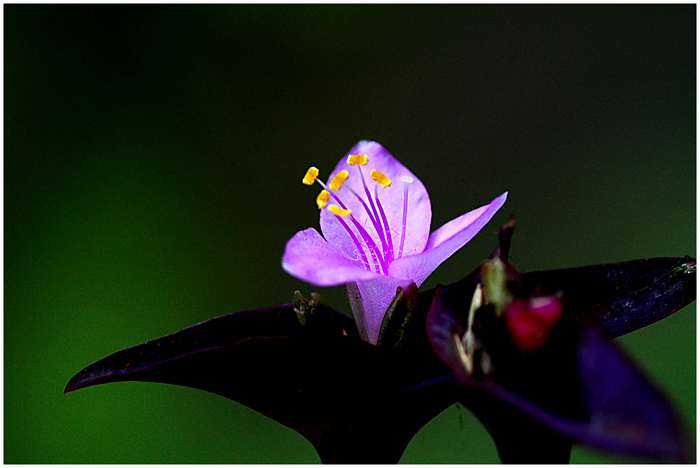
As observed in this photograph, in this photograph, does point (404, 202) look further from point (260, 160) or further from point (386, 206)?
point (260, 160)

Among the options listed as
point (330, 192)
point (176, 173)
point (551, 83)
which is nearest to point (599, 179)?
point (551, 83)

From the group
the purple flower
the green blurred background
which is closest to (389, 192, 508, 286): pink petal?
the purple flower

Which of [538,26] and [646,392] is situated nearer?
[646,392]

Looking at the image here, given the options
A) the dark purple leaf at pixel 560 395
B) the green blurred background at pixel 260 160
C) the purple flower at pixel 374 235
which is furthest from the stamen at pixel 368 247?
the green blurred background at pixel 260 160

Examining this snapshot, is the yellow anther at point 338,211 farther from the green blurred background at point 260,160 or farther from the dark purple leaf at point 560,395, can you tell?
the green blurred background at point 260,160

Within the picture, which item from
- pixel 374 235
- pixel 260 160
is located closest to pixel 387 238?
pixel 374 235

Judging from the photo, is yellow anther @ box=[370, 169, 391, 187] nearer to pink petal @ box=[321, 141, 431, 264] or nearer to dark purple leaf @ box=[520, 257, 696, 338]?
pink petal @ box=[321, 141, 431, 264]

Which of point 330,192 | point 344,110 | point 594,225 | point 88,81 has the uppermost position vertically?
point 88,81

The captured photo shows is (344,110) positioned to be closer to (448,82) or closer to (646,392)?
(448,82)
